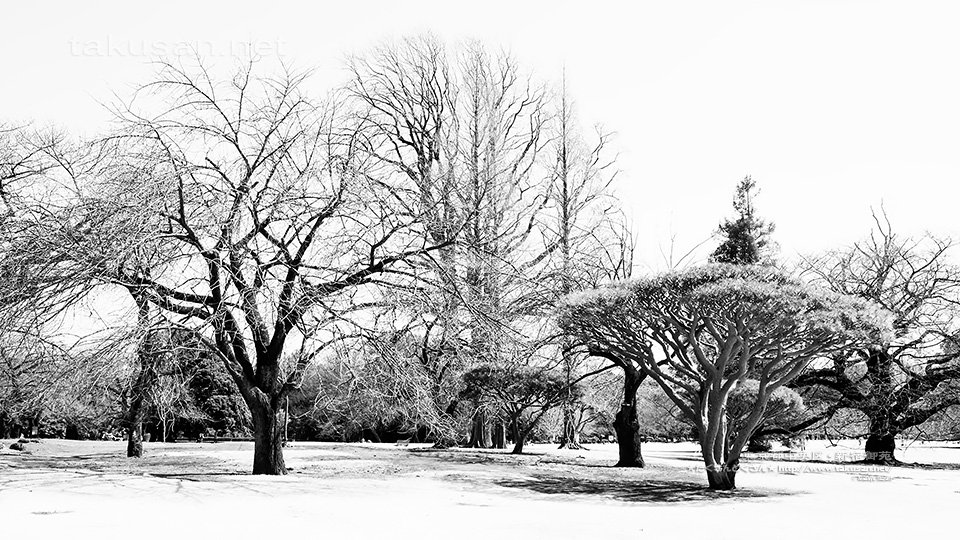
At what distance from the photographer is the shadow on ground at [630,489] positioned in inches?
557

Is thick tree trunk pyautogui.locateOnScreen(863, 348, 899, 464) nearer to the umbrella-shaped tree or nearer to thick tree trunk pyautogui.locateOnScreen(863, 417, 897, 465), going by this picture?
thick tree trunk pyautogui.locateOnScreen(863, 417, 897, 465)

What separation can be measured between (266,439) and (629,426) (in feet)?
39.1

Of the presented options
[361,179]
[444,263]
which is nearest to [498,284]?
[444,263]

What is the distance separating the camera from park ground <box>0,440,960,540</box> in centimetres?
934

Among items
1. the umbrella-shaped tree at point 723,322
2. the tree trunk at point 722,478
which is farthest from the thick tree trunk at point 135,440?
the tree trunk at point 722,478

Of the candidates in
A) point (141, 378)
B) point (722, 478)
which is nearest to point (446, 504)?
point (722, 478)

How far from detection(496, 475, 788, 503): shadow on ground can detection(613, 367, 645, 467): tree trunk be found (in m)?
5.93

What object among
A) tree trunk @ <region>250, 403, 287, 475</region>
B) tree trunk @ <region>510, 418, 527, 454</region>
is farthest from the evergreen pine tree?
tree trunk @ <region>250, 403, 287, 475</region>

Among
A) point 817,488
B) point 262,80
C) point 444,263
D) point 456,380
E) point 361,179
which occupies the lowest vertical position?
point 817,488

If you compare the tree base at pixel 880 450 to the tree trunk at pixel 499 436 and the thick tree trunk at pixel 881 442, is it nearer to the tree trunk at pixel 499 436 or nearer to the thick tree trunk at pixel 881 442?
the thick tree trunk at pixel 881 442

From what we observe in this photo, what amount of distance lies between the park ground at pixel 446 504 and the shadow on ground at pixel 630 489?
0.04 m

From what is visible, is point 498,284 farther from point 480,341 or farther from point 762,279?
point 762,279

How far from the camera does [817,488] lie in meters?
16.3

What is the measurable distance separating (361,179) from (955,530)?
1032 centimetres
